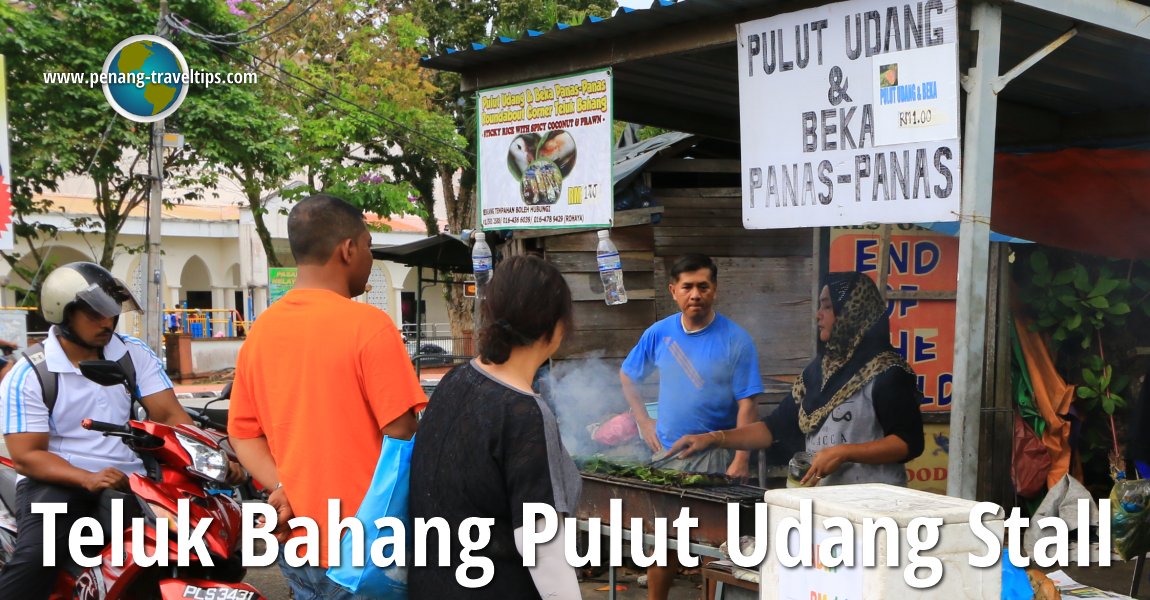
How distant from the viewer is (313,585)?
2.86m

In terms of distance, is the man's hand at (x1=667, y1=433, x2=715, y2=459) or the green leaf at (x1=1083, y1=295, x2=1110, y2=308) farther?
the green leaf at (x1=1083, y1=295, x2=1110, y2=308)

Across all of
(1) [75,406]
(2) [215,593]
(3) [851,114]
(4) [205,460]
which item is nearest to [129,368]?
(1) [75,406]

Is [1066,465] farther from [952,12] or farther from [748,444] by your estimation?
[952,12]

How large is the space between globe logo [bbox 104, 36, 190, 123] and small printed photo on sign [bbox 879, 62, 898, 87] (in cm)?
1330

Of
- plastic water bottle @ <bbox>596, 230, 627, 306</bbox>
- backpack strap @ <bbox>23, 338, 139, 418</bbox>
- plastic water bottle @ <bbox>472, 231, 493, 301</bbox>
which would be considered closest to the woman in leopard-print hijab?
plastic water bottle @ <bbox>596, 230, 627, 306</bbox>

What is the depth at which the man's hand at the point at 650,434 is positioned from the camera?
5.74m

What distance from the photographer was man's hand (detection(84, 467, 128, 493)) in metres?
4.15

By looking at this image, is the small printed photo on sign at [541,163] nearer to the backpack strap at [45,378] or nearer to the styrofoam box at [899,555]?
the backpack strap at [45,378]

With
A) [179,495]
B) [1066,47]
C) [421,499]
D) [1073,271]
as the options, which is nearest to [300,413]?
[421,499]

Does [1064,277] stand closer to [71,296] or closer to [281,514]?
[281,514]

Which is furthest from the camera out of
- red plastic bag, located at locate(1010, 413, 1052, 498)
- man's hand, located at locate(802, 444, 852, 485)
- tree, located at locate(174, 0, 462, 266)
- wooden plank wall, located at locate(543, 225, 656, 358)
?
tree, located at locate(174, 0, 462, 266)

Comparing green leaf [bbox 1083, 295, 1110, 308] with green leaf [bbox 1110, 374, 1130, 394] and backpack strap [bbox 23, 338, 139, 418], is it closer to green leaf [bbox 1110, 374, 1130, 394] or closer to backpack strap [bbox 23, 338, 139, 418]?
green leaf [bbox 1110, 374, 1130, 394]

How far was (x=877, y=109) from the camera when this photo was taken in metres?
4.20

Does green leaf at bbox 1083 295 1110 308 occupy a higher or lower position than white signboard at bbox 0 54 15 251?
lower
